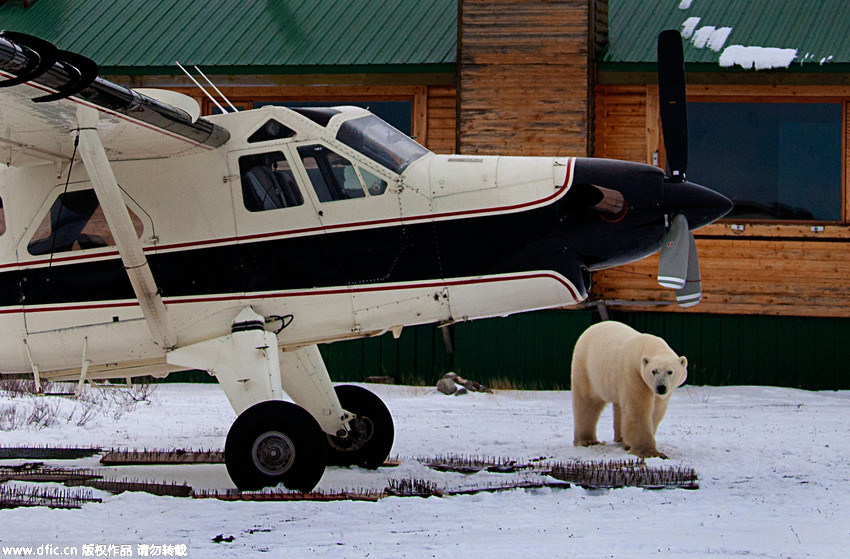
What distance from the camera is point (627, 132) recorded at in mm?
16609

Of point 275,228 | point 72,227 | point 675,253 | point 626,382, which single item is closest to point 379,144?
point 275,228

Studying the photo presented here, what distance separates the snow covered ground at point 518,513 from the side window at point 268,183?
2.23 m

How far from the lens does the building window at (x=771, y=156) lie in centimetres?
1656

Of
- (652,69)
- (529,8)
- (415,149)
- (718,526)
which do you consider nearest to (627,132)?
(652,69)

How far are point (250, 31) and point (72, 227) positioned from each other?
417 inches

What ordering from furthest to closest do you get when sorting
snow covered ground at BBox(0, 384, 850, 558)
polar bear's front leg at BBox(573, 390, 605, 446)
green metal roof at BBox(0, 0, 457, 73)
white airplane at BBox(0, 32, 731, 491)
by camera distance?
green metal roof at BBox(0, 0, 457, 73) → polar bear's front leg at BBox(573, 390, 605, 446) → white airplane at BBox(0, 32, 731, 491) → snow covered ground at BBox(0, 384, 850, 558)

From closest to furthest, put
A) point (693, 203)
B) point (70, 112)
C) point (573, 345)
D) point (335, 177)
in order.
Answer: point (70, 112) < point (693, 203) < point (335, 177) < point (573, 345)

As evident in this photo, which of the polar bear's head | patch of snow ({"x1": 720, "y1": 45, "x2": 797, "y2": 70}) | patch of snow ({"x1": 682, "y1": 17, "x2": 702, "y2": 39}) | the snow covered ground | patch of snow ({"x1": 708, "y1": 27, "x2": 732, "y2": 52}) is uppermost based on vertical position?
patch of snow ({"x1": 682, "y1": 17, "x2": 702, "y2": 39})

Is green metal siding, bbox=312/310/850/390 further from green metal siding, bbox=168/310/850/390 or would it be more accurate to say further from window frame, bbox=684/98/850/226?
window frame, bbox=684/98/850/226

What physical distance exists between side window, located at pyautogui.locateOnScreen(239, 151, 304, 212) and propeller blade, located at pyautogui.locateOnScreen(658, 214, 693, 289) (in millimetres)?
2767

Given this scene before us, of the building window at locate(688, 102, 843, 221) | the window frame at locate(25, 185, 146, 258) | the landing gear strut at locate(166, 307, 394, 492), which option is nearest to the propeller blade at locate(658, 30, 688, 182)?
the landing gear strut at locate(166, 307, 394, 492)

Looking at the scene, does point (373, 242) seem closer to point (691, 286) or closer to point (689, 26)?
point (691, 286)

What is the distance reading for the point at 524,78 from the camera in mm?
16250

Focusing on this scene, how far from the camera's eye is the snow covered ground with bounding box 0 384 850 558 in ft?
18.1
